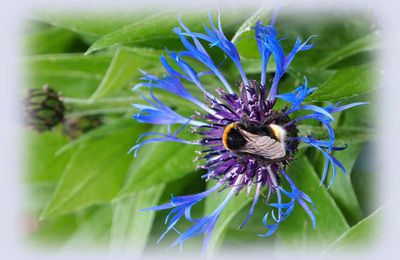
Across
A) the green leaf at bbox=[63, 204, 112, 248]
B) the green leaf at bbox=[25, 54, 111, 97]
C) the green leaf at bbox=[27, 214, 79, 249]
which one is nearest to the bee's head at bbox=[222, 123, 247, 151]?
the green leaf at bbox=[25, 54, 111, 97]

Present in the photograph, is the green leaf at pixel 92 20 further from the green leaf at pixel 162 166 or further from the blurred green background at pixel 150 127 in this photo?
the green leaf at pixel 162 166

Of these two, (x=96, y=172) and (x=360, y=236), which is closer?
(x=360, y=236)

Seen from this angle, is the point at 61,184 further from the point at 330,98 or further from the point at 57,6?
the point at 330,98

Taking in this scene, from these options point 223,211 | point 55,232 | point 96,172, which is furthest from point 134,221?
point 55,232

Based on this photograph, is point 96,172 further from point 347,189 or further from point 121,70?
point 347,189

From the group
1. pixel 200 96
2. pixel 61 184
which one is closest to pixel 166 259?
pixel 61 184

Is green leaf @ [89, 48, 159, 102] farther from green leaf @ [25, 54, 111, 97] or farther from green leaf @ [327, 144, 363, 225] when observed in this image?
green leaf @ [327, 144, 363, 225]
